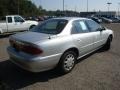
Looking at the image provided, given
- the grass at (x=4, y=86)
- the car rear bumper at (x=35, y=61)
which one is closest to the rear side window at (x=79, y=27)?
the car rear bumper at (x=35, y=61)

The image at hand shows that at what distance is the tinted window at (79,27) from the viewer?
17.4ft

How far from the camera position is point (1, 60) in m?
6.30

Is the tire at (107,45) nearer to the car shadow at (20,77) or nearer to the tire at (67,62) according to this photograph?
the tire at (67,62)

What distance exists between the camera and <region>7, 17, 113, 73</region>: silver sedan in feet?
14.0

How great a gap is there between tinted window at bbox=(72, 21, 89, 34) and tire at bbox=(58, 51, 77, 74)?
699mm

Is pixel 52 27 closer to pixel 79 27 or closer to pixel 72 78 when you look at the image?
pixel 79 27

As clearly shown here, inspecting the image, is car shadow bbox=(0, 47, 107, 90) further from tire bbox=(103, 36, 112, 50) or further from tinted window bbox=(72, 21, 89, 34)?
tire bbox=(103, 36, 112, 50)

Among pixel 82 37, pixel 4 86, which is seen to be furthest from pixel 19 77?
pixel 82 37

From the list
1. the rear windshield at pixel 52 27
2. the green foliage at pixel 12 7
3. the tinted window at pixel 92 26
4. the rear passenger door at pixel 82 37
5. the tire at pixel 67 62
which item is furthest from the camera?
the green foliage at pixel 12 7

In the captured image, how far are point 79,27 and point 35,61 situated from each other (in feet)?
6.67

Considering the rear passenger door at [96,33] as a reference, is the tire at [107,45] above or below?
below

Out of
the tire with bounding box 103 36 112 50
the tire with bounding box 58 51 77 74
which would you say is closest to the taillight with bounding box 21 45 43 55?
the tire with bounding box 58 51 77 74

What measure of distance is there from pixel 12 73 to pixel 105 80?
8.70 feet

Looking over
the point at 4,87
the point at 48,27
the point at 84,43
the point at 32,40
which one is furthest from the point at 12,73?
the point at 84,43
